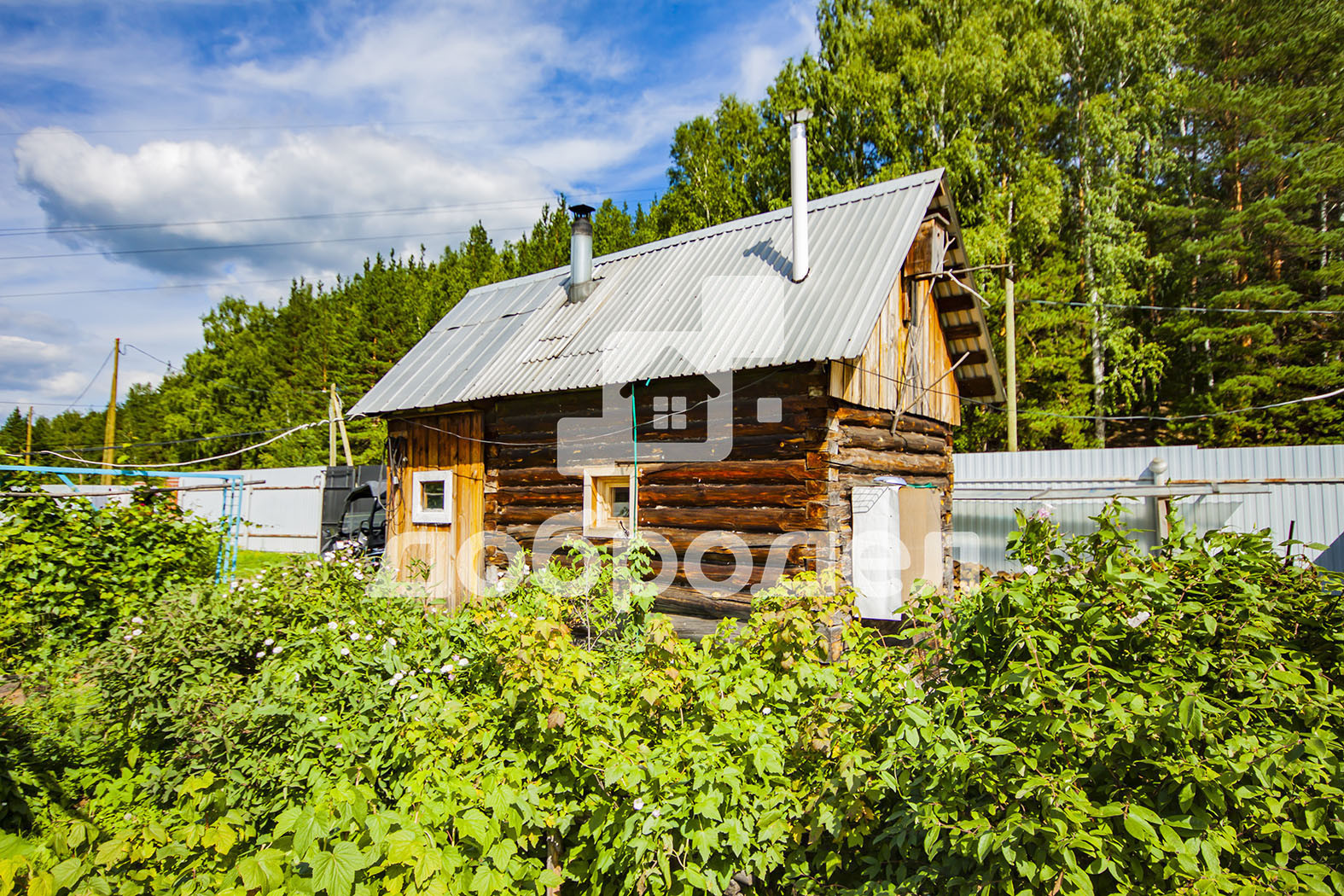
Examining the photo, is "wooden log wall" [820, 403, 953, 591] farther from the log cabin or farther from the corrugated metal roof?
the corrugated metal roof

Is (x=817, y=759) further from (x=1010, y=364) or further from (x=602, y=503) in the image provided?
(x=1010, y=364)

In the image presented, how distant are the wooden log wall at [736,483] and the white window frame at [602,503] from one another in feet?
0.43

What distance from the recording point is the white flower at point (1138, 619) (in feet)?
8.41

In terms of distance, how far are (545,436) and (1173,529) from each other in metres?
7.54

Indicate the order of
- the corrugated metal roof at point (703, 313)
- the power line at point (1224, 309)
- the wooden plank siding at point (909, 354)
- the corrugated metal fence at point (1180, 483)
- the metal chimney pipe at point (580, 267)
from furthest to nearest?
1. the power line at point (1224, 309)
2. the corrugated metal fence at point (1180, 483)
3. the metal chimney pipe at point (580, 267)
4. the wooden plank siding at point (909, 354)
5. the corrugated metal roof at point (703, 313)

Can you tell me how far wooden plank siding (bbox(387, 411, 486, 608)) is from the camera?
10188 millimetres

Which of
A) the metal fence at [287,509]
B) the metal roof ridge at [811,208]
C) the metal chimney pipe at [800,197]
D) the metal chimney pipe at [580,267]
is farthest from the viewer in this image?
the metal fence at [287,509]

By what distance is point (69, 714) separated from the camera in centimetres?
537

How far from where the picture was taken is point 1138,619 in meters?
2.73

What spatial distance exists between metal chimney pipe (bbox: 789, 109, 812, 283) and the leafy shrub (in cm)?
729

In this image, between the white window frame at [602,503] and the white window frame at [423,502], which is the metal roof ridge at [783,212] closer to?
the white window frame at [602,503]

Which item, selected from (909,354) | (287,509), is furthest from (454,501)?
(287,509)

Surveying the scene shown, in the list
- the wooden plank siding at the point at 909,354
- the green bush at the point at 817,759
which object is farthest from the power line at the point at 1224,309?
the green bush at the point at 817,759

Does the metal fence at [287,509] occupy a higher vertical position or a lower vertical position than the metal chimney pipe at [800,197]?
lower
